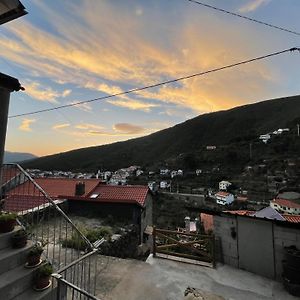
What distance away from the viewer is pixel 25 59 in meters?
11.3

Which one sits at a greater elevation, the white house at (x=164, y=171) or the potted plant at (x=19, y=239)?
the white house at (x=164, y=171)

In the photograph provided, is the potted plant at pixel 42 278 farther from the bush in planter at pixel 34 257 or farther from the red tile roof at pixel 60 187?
the red tile roof at pixel 60 187

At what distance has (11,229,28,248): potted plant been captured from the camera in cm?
384

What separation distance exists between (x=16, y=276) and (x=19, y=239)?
603mm

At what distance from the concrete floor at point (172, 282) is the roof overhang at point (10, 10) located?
7.11m

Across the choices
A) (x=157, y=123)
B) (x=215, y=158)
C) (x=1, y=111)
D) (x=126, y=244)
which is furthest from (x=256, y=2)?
(x=215, y=158)

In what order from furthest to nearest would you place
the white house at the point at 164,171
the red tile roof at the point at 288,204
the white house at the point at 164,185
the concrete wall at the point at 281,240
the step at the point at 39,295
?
1. the white house at the point at 164,171
2. the white house at the point at 164,185
3. the red tile roof at the point at 288,204
4. the concrete wall at the point at 281,240
5. the step at the point at 39,295

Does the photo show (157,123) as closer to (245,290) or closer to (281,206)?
(245,290)

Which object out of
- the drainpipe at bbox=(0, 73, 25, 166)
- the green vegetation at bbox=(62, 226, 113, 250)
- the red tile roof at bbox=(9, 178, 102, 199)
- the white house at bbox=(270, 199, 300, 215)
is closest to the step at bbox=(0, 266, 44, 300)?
the drainpipe at bbox=(0, 73, 25, 166)

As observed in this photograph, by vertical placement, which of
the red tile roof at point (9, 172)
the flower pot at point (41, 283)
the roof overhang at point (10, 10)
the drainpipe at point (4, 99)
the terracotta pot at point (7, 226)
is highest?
the roof overhang at point (10, 10)

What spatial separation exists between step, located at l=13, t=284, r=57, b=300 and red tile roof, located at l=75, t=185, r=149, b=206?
25.2 ft

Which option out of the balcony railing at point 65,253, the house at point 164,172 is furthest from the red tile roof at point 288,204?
the balcony railing at point 65,253

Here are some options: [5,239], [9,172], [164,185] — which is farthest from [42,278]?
[164,185]

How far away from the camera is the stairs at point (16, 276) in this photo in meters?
3.28
